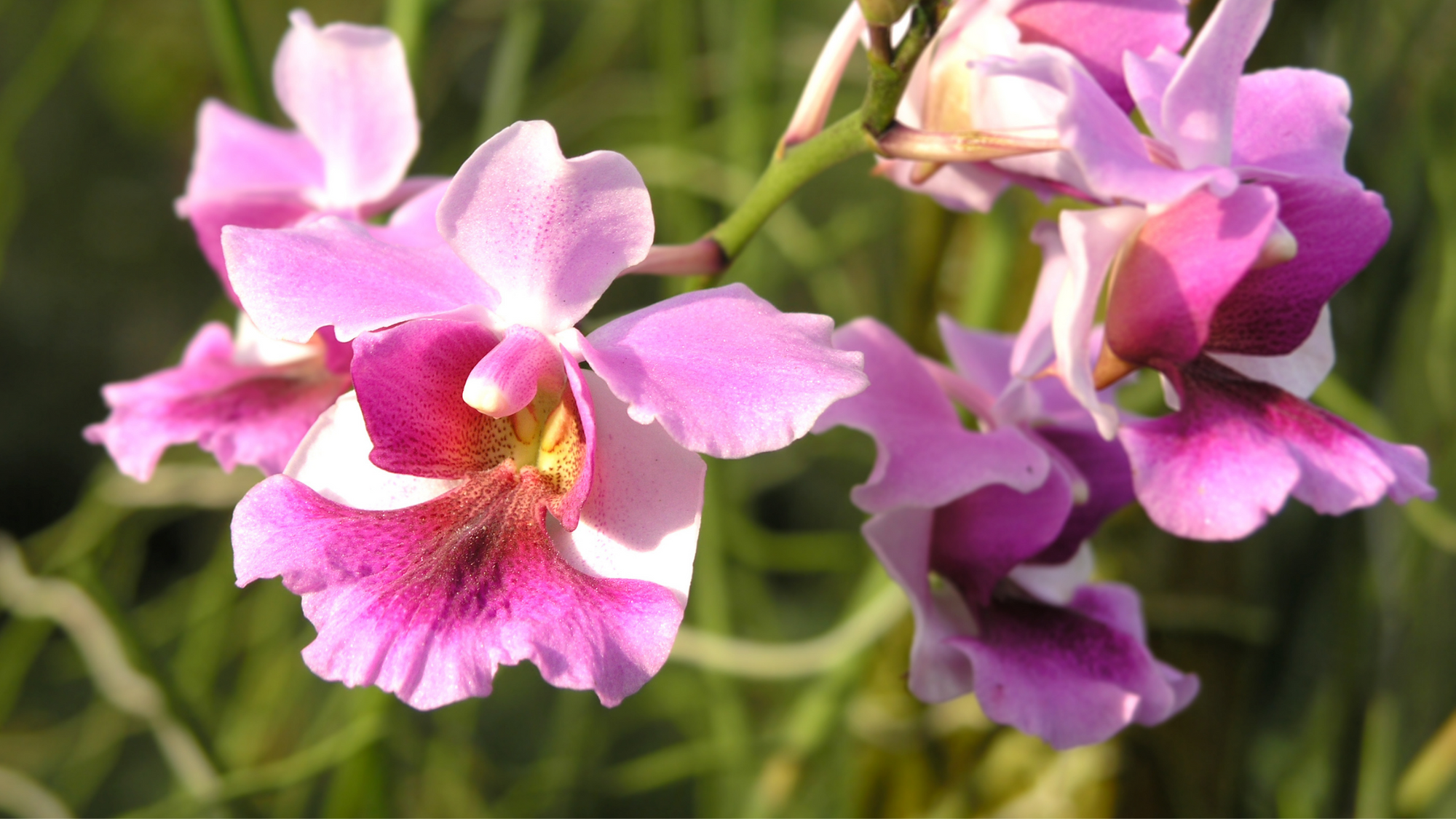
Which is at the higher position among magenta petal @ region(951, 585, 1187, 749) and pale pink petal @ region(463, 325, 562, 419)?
pale pink petal @ region(463, 325, 562, 419)

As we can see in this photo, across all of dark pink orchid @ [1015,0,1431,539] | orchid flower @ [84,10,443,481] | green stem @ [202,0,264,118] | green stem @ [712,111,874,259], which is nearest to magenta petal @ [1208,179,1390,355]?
dark pink orchid @ [1015,0,1431,539]

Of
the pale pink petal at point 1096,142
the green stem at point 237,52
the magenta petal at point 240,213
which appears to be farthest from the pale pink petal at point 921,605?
the green stem at point 237,52

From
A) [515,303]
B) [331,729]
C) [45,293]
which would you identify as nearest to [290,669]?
[331,729]

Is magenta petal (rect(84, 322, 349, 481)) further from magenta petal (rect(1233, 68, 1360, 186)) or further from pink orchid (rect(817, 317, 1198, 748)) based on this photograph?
magenta petal (rect(1233, 68, 1360, 186))

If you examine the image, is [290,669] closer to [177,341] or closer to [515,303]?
[515,303]

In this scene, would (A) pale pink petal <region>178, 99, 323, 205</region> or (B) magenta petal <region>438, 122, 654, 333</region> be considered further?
(A) pale pink petal <region>178, 99, 323, 205</region>

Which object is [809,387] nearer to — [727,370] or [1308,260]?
[727,370]

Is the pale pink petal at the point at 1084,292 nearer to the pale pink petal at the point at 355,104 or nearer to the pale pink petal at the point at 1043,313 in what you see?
the pale pink petal at the point at 1043,313

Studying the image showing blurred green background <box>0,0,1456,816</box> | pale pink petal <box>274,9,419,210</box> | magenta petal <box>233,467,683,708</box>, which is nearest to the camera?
magenta petal <box>233,467,683,708</box>
